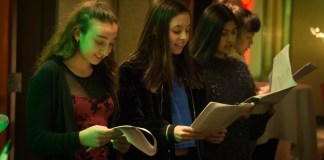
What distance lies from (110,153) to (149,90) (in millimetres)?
276

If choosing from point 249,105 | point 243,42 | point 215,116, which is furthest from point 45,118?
point 243,42

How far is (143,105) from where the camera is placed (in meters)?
1.64

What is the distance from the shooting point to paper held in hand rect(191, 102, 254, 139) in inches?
54.2

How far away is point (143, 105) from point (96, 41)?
349 mm

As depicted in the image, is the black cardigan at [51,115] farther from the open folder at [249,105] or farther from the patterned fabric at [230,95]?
the patterned fabric at [230,95]

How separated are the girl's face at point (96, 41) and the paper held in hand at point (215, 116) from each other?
39cm

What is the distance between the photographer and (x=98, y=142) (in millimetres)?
1296

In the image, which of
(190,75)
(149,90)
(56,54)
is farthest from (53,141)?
(190,75)

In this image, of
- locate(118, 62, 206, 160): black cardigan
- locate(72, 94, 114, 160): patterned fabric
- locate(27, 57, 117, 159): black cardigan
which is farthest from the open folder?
locate(27, 57, 117, 159): black cardigan

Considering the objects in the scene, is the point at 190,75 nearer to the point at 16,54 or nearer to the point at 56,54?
the point at 56,54

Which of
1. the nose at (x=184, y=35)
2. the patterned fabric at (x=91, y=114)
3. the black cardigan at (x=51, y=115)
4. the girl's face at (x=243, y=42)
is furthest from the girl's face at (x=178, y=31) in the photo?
the girl's face at (x=243, y=42)

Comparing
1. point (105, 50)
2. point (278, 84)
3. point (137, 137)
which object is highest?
point (105, 50)

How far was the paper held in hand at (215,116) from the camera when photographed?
4.51ft

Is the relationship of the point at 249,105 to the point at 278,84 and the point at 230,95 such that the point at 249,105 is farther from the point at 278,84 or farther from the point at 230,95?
the point at 230,95
